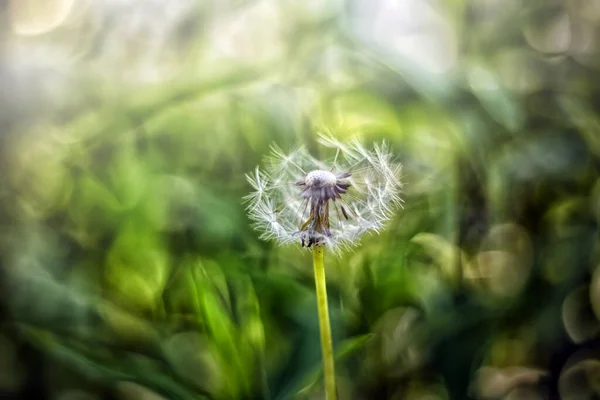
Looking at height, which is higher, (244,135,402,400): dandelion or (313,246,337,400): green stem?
(244,135,402,400): dandelion

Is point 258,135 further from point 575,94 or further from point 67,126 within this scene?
point 575,94

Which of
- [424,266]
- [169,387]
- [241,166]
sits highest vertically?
[241,166]

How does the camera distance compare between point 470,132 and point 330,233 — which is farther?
point 470,132

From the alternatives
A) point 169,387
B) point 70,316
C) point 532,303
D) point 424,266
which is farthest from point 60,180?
point 532,303

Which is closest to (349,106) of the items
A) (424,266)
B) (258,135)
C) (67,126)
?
(258,135)

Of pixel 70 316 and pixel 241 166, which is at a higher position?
pixel 241 166
